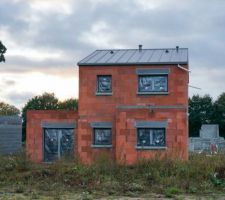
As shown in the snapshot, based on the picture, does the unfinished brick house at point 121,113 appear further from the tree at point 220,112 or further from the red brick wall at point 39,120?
the tree at point 220,112

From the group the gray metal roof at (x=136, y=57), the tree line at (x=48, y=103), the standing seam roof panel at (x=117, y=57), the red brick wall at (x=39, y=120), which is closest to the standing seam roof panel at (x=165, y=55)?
the gray metal roof at (x=136, y=57)

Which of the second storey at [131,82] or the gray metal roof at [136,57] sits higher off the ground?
the gray metal roof at [136,57]

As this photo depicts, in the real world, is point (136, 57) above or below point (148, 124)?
above

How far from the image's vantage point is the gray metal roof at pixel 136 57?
29484 millimetres

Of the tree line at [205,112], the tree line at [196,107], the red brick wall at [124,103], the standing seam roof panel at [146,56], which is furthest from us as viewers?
the tree line at [205,112]

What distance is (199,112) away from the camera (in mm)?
89562

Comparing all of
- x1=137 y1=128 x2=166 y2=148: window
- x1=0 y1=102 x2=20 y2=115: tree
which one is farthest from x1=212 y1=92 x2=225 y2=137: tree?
x1=137 y1=128 x2=166 y2=148: window

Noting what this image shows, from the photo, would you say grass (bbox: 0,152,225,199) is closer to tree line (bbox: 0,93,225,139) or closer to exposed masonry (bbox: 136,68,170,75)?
exposed masonry (bbox: 136,68,170,75)

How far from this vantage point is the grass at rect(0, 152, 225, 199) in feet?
50.8

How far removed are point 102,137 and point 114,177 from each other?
39.4ft

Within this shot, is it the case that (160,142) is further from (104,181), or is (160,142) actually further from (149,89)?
(104,181)

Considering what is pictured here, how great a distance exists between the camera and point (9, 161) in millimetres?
18703

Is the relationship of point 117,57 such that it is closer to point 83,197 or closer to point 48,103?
point 83,197

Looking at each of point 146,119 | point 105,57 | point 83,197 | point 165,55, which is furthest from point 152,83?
point 83,197
